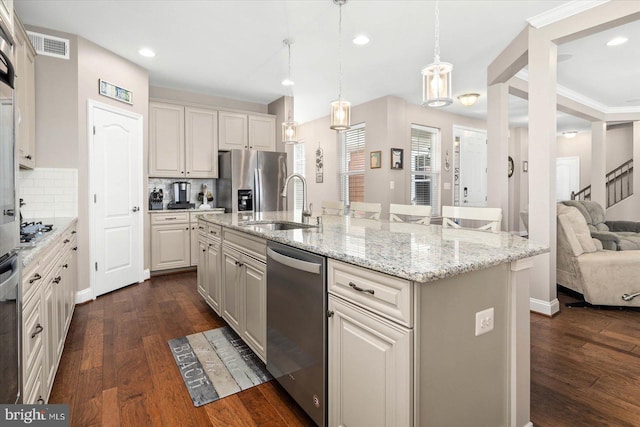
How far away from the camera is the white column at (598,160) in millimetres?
6160

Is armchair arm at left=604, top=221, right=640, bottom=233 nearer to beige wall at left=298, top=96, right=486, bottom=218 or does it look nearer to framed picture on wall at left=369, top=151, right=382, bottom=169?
beige wall at left=298, top=96, right=486, bottom=218

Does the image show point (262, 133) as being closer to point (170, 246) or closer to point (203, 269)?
point (170, 246)

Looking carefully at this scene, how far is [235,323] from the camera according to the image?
2.45 metres

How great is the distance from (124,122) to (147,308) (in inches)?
89.1

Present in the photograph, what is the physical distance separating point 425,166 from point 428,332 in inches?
220

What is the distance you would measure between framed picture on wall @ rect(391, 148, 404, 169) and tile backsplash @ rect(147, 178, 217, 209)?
3074 millimetres

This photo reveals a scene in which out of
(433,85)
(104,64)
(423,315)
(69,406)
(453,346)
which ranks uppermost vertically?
(104,64)

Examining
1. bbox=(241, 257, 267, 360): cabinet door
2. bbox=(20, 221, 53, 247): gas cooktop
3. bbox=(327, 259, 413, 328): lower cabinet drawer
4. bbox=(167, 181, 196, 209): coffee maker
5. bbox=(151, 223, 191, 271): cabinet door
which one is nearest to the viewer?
bbox=(327, 259, 413, 328): lower cabinet drawer

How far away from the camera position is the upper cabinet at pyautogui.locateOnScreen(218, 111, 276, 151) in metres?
5.20

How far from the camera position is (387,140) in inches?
215

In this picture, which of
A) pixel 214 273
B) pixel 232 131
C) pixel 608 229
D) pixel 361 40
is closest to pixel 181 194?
pixel 232 131

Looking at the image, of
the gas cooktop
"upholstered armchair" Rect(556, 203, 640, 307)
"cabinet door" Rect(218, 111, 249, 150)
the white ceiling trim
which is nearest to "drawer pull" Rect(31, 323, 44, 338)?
the gas cooktop

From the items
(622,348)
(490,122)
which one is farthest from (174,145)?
(622,348)

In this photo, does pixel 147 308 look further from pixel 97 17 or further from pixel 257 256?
pixel 97 17
